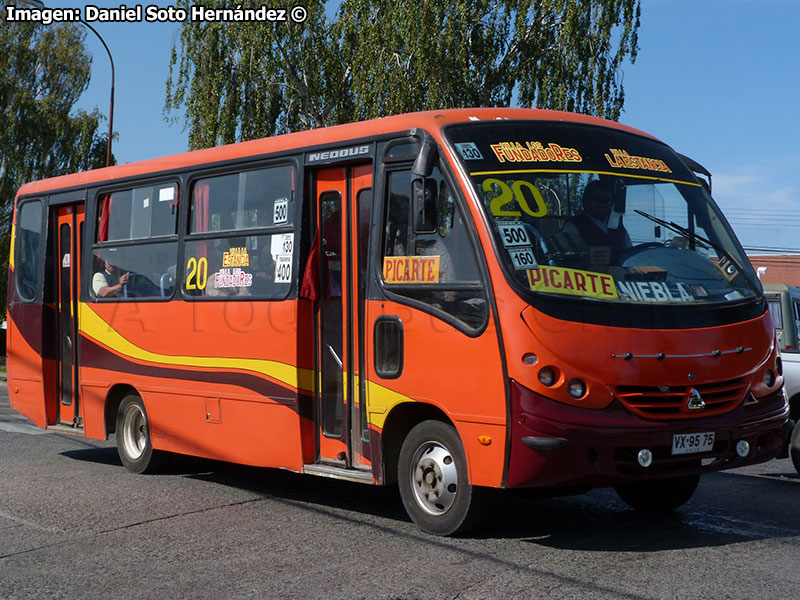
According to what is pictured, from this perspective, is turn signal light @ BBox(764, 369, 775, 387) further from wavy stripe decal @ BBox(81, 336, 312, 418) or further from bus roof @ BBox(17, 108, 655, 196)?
wavy stripe decal @ BBox(81, 336, 312, 418)

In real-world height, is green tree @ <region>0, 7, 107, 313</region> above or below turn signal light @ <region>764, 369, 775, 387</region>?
above

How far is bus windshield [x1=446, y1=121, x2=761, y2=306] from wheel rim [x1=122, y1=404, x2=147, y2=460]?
5134mm

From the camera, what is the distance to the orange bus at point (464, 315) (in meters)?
6.58

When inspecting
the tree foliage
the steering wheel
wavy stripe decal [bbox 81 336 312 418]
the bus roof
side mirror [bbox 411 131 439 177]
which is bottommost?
wavy stripe decal [bbox 81 336 312 418]

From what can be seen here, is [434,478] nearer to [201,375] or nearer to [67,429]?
[201,375]

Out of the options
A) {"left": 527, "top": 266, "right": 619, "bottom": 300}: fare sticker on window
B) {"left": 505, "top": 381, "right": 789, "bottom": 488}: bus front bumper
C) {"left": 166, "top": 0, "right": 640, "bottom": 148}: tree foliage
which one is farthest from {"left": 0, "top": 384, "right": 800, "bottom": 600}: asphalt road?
{"left": 166, "top": 0, "right": 640, "bottom": 148}: tree foliage

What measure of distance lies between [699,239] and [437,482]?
2517 mm

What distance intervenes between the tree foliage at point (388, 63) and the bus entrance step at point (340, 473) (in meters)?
18.6

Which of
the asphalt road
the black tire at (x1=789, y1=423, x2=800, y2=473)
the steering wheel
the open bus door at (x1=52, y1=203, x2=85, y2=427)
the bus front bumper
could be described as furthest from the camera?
the open bus door at (x1=52, y1=203, x2=85, y2=427)

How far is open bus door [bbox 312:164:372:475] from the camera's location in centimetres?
798

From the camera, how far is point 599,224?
7113 mm

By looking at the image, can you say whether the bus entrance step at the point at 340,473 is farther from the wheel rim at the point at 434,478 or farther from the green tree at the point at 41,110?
the green tree at the point at 41,110

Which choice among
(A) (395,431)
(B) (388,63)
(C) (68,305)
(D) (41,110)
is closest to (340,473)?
(A) (395,431)

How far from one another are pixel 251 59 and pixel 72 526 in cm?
2125
